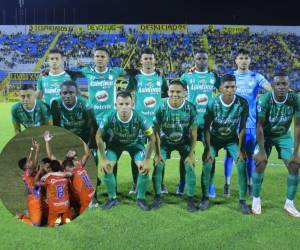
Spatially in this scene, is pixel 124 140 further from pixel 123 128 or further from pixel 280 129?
pixel 280 129

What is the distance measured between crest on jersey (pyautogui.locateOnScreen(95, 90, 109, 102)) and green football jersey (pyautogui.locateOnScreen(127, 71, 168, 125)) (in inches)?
15.1

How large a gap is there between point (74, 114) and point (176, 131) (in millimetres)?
1413

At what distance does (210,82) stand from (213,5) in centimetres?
3589

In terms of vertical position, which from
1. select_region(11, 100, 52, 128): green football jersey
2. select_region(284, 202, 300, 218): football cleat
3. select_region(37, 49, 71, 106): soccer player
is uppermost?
select_region(37, 49, 71, 106): soccer player

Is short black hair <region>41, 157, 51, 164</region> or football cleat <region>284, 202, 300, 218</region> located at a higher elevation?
short black hair <region>41, 157, 51, 164</region>

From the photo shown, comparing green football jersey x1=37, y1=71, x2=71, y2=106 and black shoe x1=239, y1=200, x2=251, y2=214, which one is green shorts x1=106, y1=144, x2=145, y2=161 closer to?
green football jersey x1=37, y1=71, x2=71, y2=106

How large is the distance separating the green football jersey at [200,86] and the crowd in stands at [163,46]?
2615 cm

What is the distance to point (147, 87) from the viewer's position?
644 centimetres

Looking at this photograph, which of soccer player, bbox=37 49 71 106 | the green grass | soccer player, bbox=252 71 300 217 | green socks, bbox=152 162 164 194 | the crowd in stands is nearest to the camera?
the green grass

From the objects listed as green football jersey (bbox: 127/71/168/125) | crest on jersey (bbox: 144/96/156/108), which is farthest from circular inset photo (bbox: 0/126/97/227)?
crest on jersey (bbox: 144/96/156/108)

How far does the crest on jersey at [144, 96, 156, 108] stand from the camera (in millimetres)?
6520

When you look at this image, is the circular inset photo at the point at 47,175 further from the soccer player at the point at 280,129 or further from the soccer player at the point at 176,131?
the soccer player at the point at 280,129

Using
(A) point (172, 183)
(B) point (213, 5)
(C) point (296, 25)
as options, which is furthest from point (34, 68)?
(A) point (172, 183)

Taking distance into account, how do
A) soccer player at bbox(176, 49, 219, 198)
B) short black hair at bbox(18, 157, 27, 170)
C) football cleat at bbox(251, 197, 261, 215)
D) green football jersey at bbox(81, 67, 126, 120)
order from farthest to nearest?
soccer player at bbox(176, 49, 219, 198), green football jersey at bbox(81, 67, 126, 120), football cleat at bbox(251, 197, 261, 215), short black hair at bbox(18, 157, 27, 170)
